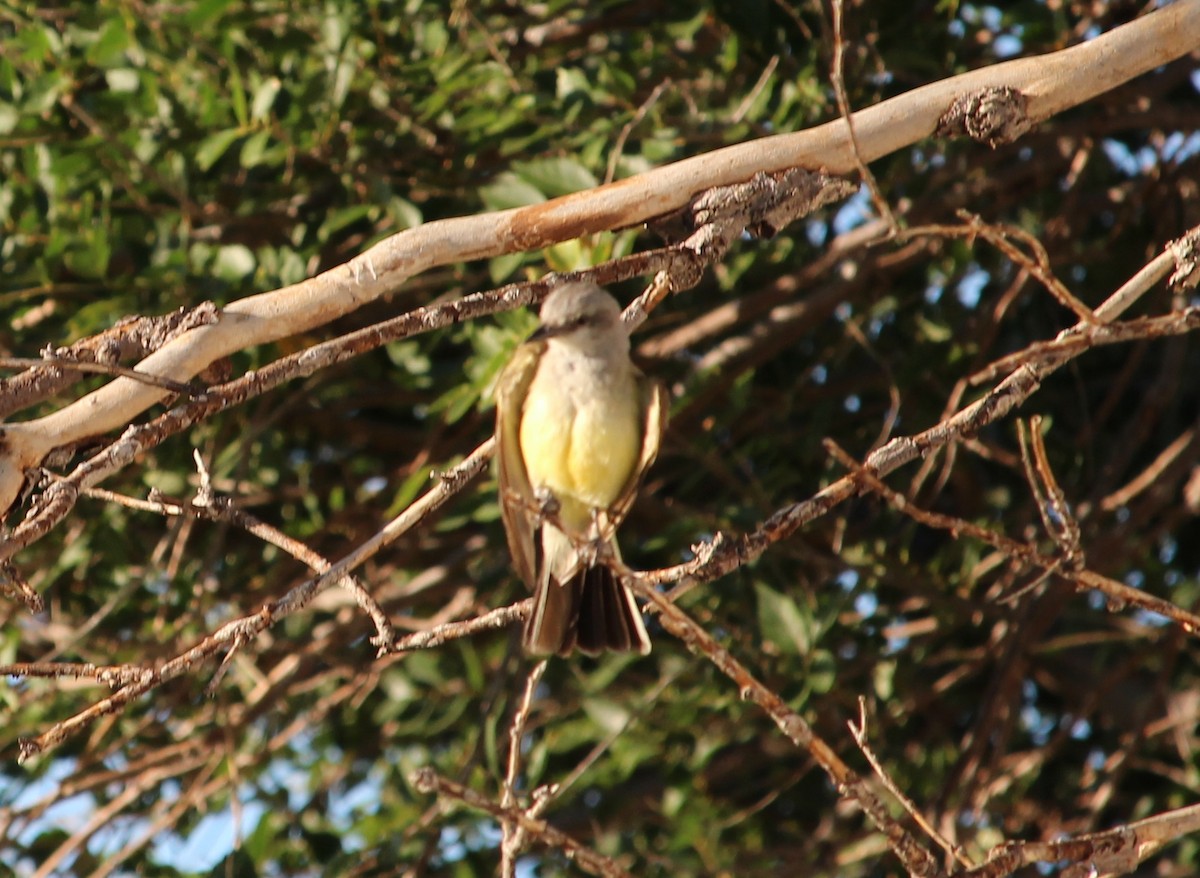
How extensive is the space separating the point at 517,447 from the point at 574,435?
17 centimetres

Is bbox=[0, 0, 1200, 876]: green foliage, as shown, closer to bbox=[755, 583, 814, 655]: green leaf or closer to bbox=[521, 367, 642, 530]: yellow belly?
bbox=[755, 583, 814, 655]: green leaf

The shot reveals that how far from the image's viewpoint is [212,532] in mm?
5930

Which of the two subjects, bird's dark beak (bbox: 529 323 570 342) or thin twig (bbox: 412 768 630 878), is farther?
bird's dark beak (bbox: 529 323 570 342)

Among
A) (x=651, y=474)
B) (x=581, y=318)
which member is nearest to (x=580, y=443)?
(x=581, y=318)

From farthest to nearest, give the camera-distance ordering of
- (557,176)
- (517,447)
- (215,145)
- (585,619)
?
1. (215,145)
2. (557,176)
3. (517,447)
4. (585,619)

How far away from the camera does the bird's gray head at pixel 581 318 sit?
12.3ft

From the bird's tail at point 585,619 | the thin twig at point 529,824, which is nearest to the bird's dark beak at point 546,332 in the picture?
the bird's tail at point 585,619

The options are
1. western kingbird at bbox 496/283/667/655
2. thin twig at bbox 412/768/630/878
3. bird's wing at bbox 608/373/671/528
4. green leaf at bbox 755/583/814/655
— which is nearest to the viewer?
thin twig at bbox 412/768/630/878

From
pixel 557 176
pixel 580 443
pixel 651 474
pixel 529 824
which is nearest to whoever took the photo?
pixel 529 824

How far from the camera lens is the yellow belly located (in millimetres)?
3758

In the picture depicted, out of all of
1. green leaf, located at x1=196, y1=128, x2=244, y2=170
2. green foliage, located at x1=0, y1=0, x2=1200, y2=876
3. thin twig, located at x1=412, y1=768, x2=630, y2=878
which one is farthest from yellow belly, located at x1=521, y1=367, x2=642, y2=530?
green leaf, located at x1=196, y1=128, x2=244, y2=170

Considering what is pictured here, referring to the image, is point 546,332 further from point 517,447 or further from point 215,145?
point 215,145

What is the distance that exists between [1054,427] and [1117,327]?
3177 millimetres

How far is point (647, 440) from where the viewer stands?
3846 millimetres
